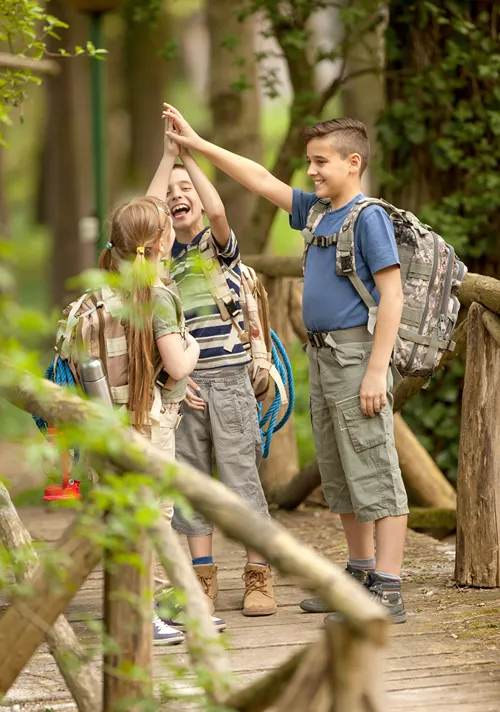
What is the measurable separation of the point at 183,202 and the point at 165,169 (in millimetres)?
143

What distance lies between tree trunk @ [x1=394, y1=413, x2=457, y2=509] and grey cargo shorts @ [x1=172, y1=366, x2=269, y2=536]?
5.75 feet

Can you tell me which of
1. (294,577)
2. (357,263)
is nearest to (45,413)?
(294,577)

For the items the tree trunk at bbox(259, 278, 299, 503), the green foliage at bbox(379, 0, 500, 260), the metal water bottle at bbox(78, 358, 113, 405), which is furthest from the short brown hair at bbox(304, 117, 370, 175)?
the green foliage at bbox(379, 0, 500, 260)

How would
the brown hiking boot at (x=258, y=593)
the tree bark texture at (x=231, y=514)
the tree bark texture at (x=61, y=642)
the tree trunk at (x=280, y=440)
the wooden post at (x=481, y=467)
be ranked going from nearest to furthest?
the tree bark texture at (x=231, y=514) → the tree bark texture at (x=61, y=642) → the brown hiking boot at (x=258, y=593) → the wooden post at (x=481, y=467) → the tree trunk at (x=280, y=440)

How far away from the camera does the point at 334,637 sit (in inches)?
83.4

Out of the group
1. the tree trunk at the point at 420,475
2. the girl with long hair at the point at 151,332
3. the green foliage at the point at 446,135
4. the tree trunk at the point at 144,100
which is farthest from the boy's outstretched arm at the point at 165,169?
the tree trunk at the point at 144,100

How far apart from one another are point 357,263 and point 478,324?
2.52 ft

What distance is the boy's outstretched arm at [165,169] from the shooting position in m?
3.82

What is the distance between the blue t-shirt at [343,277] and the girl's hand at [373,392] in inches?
7.3

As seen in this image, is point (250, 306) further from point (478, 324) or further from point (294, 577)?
point (294, 577)

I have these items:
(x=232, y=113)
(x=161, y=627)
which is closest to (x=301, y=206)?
(x=161, y=627)

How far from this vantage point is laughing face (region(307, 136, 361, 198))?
149 inches

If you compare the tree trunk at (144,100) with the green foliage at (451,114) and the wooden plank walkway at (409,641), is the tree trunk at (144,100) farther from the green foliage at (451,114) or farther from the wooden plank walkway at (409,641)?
the wooden plank walkway at (409,641)

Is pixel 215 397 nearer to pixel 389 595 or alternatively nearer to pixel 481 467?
pixel 389 595
